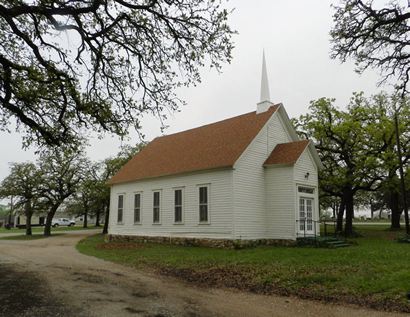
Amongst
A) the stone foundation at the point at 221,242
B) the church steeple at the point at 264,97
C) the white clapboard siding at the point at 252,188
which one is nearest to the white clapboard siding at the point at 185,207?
the stone foundation at the point at 221,242

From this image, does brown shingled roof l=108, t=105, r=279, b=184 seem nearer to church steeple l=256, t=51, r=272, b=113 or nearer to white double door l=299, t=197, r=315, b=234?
church steeple l=256, t=51, r=272, b=113

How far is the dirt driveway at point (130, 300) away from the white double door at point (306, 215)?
10992 millimetres

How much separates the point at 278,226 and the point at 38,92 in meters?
13.9

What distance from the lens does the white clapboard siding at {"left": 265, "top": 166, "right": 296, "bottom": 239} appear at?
67.3 feet

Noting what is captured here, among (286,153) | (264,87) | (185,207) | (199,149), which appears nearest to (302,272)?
(286,153)

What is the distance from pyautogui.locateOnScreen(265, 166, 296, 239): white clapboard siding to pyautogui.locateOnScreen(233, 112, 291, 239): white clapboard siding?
0.33 m

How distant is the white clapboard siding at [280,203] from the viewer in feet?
67.3

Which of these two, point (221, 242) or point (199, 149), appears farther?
point (199, 149)

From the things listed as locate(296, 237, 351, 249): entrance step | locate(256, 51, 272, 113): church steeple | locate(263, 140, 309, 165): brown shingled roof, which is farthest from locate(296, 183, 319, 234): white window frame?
locate(256, 51, 272, 113): church steeple

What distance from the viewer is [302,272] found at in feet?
38.4

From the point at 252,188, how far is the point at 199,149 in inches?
198

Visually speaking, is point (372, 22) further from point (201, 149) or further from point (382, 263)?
point (201, 149)

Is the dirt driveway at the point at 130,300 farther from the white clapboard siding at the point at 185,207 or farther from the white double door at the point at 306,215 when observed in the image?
the white double door at the point at 306,215

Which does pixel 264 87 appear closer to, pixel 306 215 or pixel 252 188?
pixel 252 188
